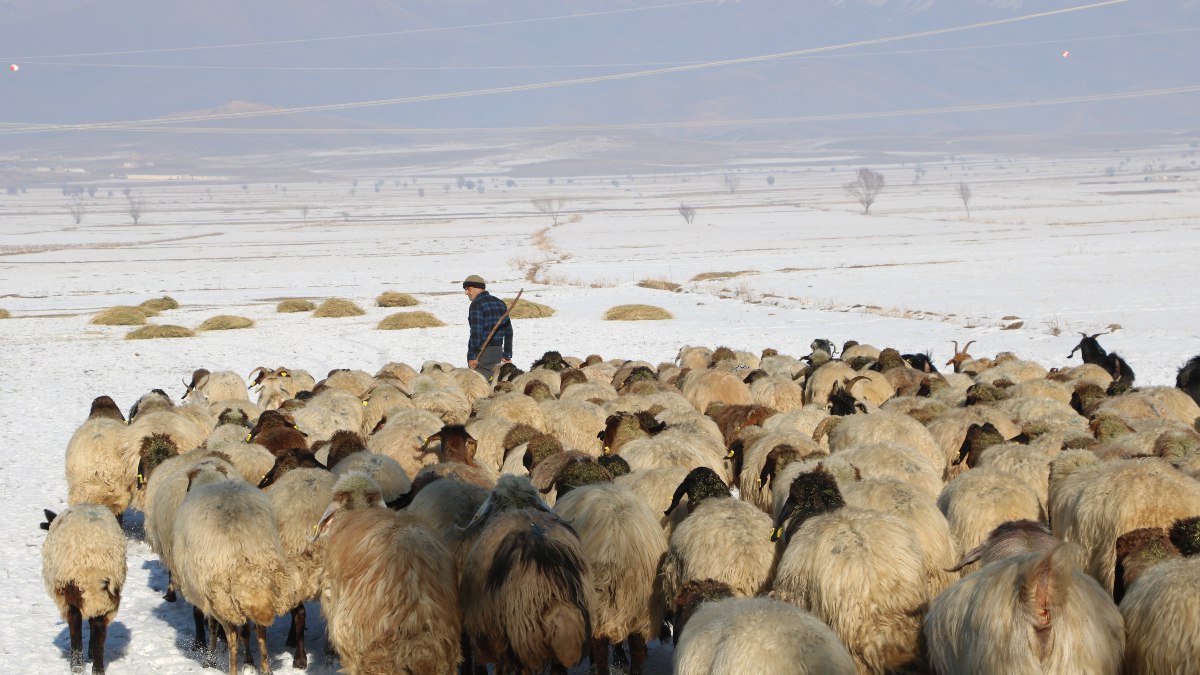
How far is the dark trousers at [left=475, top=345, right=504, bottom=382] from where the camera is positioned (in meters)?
17.8

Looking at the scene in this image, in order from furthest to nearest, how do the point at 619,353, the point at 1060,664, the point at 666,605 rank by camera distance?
the point at 619,353
the point at 666,605
the point at 1060,664

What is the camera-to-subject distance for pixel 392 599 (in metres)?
6.67

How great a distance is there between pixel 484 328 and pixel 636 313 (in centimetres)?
1677

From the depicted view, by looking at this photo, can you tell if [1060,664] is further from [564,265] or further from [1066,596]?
[564,265]

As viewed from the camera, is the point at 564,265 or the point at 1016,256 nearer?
the point at 1016,256

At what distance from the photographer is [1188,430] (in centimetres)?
1080

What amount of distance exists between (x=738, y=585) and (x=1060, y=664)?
7.45ft

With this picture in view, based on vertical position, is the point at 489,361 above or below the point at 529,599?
below

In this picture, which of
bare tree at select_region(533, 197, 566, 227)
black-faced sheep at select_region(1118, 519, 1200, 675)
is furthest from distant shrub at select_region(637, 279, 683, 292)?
bare tree at select_region(533, 197, 566, 227)

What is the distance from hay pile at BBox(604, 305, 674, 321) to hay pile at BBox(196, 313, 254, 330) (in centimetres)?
1049

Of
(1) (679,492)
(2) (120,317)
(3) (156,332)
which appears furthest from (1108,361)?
(2) (120,317)

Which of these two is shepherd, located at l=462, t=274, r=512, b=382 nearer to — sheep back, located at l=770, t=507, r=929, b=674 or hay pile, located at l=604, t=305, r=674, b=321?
sheep back, located at l=770, t=507, r=929, b=674

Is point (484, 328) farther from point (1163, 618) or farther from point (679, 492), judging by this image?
point (1163, 618)

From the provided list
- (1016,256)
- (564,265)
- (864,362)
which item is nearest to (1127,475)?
(864,362)
